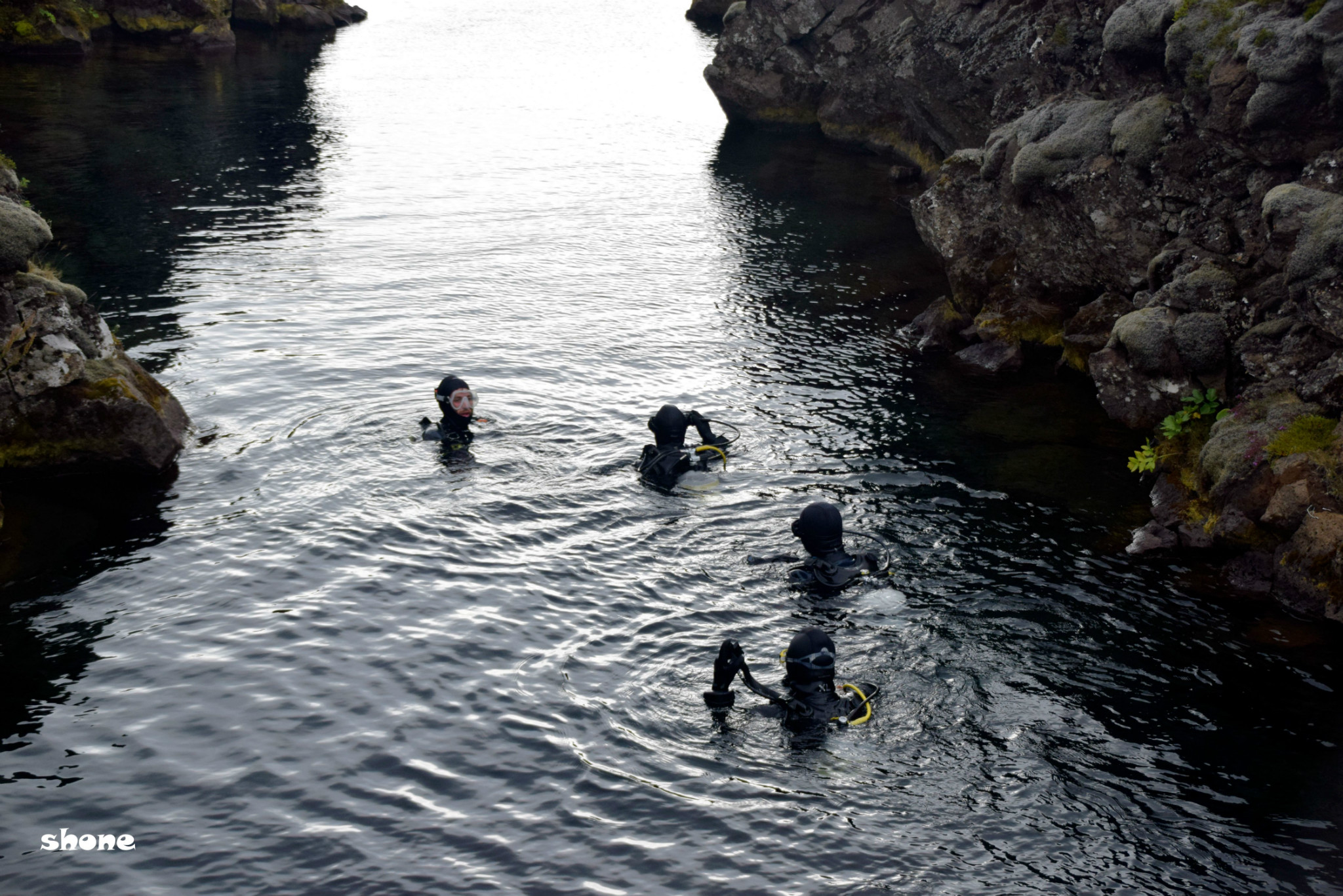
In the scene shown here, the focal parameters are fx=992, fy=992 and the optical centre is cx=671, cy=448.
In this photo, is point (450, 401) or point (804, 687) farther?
point (450, 401)

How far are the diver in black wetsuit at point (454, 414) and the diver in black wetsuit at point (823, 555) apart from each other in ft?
24.9

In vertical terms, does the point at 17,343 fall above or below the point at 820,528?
above

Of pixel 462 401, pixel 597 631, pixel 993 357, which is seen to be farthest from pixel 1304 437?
pixel 462 401

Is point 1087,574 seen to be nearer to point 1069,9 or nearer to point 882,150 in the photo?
point 1069,9

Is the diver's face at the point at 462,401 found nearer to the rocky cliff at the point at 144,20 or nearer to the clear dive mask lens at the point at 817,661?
the clear dive mask lens at the point at 817,661

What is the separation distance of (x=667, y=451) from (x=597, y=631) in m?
5.10

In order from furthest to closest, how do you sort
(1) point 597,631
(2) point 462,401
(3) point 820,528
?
(2) point 462,401 < (3) point 820,528 < (1) point 597,631

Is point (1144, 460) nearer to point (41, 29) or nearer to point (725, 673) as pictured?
point (725, 673)

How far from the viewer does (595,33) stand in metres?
105

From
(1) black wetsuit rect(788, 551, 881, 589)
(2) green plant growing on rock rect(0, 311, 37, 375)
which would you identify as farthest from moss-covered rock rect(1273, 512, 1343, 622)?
(2) green plant growing on rock rect(0, 311, 37, 375)

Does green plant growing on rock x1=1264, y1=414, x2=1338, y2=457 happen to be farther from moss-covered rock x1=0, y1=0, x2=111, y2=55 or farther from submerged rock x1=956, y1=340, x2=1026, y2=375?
moss-covered rock x1=0, y1=0, x2=111, y2=55

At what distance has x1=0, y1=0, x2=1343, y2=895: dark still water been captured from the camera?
1139 cm

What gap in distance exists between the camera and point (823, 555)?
1619cm

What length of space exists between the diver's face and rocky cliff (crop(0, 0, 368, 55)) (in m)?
63.6
